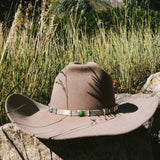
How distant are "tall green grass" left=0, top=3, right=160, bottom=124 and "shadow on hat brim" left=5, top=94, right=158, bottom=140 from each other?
0.19 metres

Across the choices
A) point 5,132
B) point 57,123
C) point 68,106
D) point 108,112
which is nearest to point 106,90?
point 108,112

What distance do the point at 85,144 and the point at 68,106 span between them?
0.27m

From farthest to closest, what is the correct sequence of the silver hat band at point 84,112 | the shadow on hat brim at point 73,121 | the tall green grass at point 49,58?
the tall green grass at point 49,58 < the silver hat band at point 84,112 < the shadow on hat brim at point 73,121

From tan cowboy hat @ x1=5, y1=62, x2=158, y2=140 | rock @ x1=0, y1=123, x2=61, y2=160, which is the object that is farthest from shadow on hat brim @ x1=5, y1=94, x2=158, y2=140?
rock @ x1=0, y1=123, x2=61, y2=160

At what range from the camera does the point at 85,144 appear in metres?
1.32

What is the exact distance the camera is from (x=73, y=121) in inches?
49.8

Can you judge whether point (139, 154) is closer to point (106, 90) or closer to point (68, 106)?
point (106, 90)

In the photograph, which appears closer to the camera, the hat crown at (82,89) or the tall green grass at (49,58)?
the hat crown at (82,89)

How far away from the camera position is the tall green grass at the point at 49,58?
1.92 m

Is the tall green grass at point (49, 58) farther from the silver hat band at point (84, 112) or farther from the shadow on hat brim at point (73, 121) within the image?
the silver hat band at point (84, 112)

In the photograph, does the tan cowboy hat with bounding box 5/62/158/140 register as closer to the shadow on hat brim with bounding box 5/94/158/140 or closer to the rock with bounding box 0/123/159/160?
the shadow on hat brim with bounding box 5/94/158/140

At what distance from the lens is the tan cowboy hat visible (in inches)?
48.2

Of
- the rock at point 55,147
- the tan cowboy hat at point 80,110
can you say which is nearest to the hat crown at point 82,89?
the tan cowboy hat at point 80,110

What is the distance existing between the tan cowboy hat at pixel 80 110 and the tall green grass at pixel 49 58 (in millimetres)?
243
